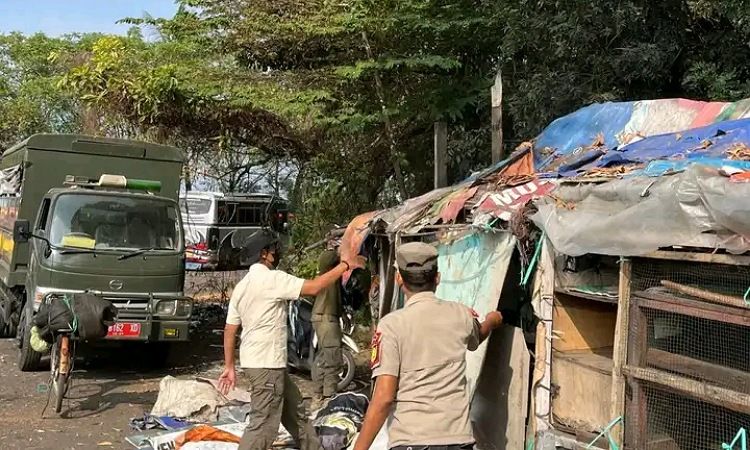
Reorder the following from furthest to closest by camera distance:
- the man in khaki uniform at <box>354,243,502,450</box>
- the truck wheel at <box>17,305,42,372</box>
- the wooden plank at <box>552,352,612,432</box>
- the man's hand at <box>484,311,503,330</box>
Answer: the truck wheel at <box>17,305,42,372</box>, the wooden plank at <box>552,352,612,432</box>, the man's hand at <box>484,311,503,330</box>, the man in khaki uniform at <box>354,243,502,450</box>

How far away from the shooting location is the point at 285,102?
35.7ft

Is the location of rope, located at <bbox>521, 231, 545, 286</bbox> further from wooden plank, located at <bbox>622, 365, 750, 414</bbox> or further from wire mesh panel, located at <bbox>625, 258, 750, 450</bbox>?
wooden plank, located at <bbox>622, 365, 750, 414</bbox>

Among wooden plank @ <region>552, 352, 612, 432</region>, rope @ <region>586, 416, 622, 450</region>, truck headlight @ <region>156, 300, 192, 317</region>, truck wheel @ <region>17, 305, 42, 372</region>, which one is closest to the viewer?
rope @ <region>586, 416, 622, 450</region>

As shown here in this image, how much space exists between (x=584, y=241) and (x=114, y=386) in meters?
5.94

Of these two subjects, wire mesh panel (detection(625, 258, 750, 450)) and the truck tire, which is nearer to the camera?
wire mesh panel (detection(625, 258, 750, 450))

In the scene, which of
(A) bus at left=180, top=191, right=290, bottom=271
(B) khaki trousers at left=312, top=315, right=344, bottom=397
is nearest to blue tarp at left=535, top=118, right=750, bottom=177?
(B) khaki trousers at left=312, top=315, right=344, bottom=397

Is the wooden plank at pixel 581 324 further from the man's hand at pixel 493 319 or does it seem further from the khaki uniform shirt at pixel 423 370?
the khaki uniform shirt at pixel 423 370

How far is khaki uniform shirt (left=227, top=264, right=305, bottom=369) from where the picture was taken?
17.2 ft

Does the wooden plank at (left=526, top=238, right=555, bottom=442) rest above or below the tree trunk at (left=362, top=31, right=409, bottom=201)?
below

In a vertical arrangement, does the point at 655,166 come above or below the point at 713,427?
above

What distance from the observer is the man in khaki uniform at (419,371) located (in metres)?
3.20

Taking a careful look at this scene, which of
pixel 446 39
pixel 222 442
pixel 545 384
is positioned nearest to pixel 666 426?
pixel 545 384

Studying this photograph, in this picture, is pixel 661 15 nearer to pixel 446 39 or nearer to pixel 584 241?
pixel 446 39

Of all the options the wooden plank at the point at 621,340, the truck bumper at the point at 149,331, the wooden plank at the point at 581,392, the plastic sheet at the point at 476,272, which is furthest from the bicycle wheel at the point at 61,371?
the wooden plank at the point at 621,340
